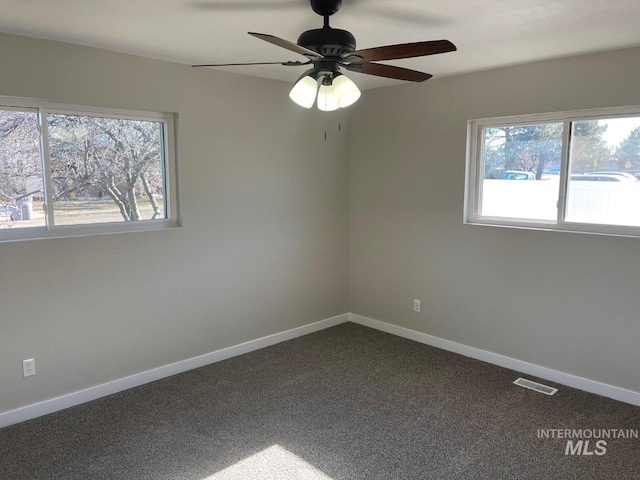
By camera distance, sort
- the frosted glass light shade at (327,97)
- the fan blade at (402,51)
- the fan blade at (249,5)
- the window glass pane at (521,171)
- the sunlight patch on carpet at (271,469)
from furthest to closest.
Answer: the window glass pane at (521,171) → the sunlight patch on carpet at (271,469) → the frosted glass light shade at (327,97) → the fan blade at (249,5) → the fan blade at (402,51)

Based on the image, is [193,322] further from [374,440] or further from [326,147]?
[326,147]

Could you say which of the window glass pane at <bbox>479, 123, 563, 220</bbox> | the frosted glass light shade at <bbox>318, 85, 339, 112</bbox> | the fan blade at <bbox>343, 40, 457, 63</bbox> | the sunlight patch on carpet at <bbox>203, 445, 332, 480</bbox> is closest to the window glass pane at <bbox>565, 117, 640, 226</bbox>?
→ the window glass pane at <bbox>479, 123, 563, 220</bbox>

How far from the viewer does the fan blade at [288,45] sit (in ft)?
5.53

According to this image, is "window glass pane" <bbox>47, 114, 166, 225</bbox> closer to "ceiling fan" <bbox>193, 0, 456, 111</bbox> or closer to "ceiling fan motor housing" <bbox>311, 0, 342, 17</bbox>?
"ceiling fan" <bbox>193, 0, 456, 111</bbox>

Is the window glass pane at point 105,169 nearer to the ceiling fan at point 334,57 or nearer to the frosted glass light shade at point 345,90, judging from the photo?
the ceiling fan at point 334,57

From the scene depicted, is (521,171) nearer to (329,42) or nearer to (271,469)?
(329,42)

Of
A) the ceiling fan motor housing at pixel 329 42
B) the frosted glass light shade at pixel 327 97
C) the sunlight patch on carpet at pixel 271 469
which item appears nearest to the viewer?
the ceiling fan motor housing at pixel 329 42

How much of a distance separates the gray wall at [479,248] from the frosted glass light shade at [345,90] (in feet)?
6.03

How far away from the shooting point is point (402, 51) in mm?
1878

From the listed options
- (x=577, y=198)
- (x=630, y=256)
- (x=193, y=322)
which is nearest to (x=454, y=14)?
(x=577, y=198)

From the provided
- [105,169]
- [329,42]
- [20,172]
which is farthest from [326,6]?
[20,172]

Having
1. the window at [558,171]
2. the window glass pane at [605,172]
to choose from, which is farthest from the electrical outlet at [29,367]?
the window glass pane at [605,172]

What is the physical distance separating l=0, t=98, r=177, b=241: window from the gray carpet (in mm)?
1232

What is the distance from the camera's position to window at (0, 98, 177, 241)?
2.79 metres
